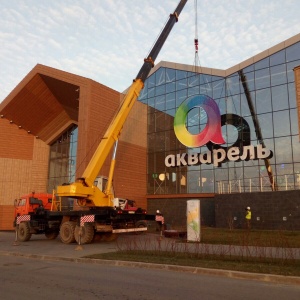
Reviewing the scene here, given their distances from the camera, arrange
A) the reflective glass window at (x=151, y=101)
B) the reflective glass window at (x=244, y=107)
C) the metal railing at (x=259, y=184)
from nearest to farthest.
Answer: the metal railing at (x=259, y=184) → the reflective glass window at (x=244, y=107) → the reflective glass window at (x=151, y=101)

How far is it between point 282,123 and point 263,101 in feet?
8.68

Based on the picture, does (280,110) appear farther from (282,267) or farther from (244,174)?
(282,267)

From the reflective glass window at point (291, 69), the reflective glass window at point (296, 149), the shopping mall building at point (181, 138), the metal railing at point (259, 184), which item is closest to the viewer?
the metal railing at point (259, 184)

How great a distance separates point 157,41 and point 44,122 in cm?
1746

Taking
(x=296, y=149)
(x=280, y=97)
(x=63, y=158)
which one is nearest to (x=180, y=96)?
(x=280, y=97)

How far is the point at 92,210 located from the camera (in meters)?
18.8

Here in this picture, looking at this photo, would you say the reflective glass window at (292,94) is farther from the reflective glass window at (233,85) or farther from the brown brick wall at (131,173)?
the brown brick wall at (131,173)

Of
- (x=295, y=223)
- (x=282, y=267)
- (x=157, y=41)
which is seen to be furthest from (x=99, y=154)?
(x=295, y=223)

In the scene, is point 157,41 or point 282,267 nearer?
point 282,267

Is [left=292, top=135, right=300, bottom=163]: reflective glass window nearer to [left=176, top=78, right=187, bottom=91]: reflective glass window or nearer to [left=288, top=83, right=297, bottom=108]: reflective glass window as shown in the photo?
[left=288, top=83, right=297, bottom=108]: reflective glass window

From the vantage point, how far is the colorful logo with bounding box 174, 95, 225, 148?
3114 cm

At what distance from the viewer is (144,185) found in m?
35.1

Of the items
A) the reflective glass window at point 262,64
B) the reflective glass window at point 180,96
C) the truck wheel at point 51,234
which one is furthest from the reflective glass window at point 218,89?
the truck wheel at point 51,234

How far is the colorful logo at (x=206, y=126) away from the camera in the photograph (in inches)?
1226
